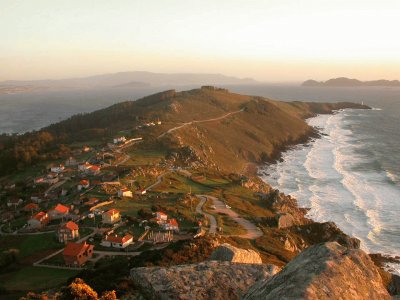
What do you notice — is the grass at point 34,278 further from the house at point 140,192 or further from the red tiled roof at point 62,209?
the house at point 140,192

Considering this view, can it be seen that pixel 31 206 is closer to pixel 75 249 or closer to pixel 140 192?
pixel 140 192

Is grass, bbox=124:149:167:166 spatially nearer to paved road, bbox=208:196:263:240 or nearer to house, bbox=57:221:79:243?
paved road, bbox=208:196:263:240

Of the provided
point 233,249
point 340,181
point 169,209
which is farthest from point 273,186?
point 233,249

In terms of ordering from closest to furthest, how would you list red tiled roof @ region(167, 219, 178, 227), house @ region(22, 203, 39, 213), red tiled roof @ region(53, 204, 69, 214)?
red tiled roof @ region(167, 219, 178, 227), red tiled roof @ region(53, 204, 69, 214), house @ region(22, 203, 39, 213)

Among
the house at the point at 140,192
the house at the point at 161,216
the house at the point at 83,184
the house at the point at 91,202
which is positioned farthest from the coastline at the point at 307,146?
the house at the point at 83,184

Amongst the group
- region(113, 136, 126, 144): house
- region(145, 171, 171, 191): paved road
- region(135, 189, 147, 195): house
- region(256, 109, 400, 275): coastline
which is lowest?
region(256, 109, 400, 275): coastline

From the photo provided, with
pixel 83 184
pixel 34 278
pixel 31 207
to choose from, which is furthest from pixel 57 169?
pixel 34 278

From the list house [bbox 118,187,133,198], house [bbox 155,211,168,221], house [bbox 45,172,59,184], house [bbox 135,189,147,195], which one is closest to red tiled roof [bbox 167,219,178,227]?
house [bbox 155,211,168,221]
